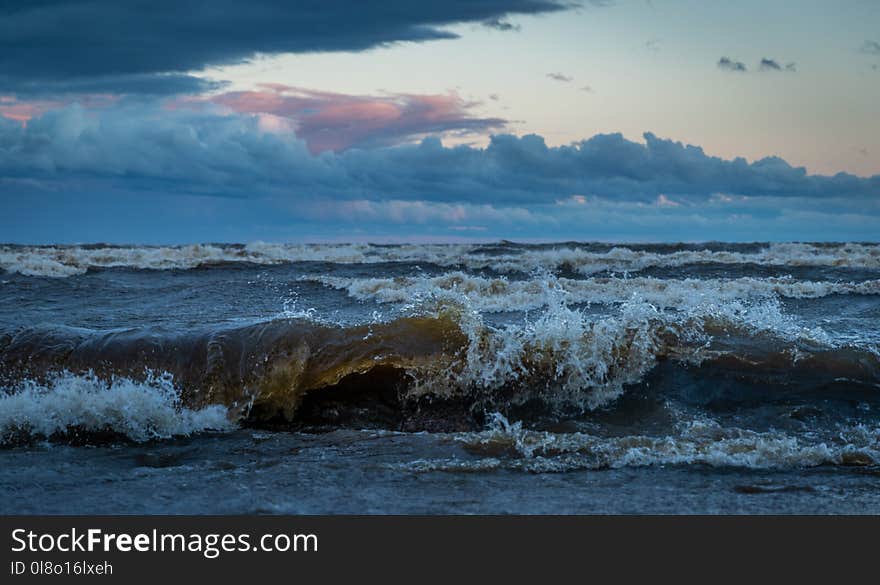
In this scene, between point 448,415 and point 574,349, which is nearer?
point 448,415

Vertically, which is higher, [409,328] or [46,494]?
[409,328]

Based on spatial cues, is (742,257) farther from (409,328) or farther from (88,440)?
(88,440)

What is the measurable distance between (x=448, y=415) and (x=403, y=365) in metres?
0.83

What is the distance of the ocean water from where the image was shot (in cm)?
479

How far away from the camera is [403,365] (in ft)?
25.2

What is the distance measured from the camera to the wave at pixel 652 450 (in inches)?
213

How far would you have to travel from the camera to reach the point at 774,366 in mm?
7602

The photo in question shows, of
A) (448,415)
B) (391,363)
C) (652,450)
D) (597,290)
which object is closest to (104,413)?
(391,363)

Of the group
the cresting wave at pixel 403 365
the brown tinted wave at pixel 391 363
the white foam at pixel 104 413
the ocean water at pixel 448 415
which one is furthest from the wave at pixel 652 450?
the white foam at pixel 104 413

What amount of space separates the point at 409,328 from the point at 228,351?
1936 millimetres

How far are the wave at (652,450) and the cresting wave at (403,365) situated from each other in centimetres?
114

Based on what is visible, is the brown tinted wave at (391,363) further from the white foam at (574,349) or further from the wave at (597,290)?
the wave at (597,290)

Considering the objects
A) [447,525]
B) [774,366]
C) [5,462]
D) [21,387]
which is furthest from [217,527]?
[774,366]

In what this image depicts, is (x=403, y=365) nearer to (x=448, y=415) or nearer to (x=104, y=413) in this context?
(x=448, y=415)
